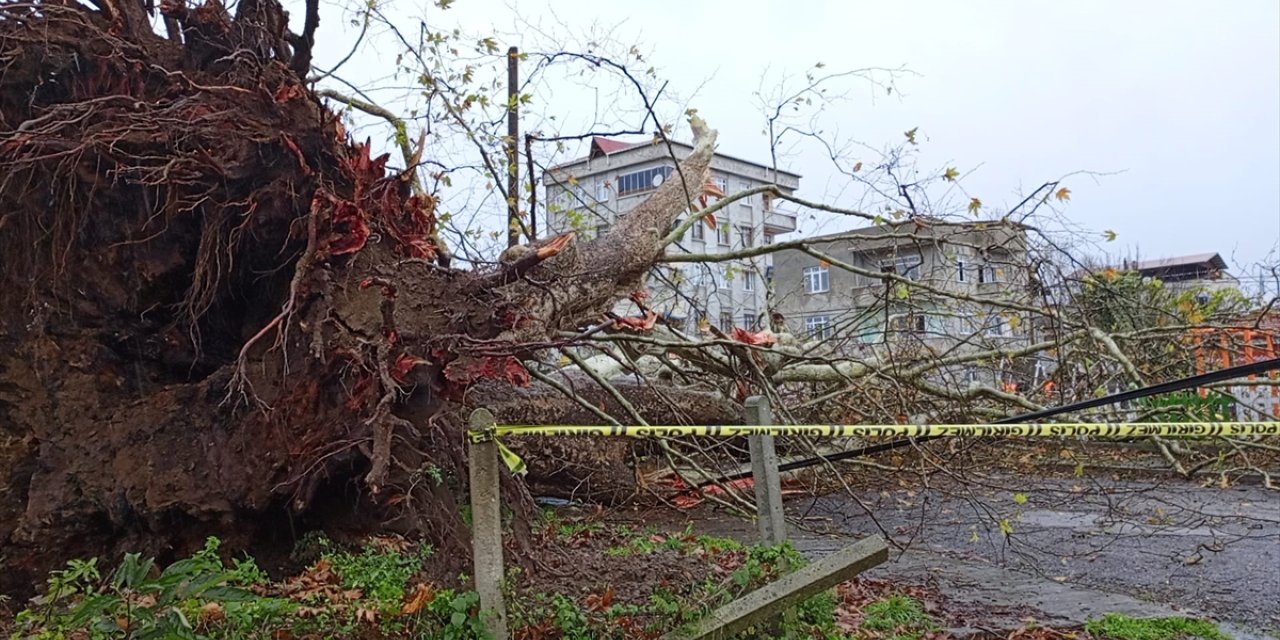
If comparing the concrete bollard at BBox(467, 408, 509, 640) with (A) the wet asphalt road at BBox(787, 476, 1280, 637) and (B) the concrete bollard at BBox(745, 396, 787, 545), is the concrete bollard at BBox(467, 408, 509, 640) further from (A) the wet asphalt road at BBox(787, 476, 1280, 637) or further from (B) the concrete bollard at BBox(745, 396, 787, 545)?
(A) the wet asphalt road at BBox(787, 476, 1280, 637)

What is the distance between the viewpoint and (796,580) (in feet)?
10.8

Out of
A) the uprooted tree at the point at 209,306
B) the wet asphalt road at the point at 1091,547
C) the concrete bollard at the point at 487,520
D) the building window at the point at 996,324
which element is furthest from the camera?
Answer: the building window at the point at 996,324

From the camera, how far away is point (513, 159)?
7.86 metres

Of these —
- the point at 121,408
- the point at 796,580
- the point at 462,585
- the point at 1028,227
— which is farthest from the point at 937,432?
the point at 1028,227

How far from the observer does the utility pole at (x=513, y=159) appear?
7372 mm

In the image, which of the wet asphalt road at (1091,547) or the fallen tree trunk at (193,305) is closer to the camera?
the fallen tree trunk at (193,305)

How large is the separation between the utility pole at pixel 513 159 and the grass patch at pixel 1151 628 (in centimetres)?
481

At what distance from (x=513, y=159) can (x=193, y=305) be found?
4400 millimetres

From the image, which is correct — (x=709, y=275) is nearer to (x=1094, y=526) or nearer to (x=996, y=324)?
(x=996, y=324)

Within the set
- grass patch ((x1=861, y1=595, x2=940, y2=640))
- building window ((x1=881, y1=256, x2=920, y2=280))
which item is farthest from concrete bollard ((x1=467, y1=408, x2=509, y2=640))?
building window ((x1=881, y1=256, x2=920, y2=280))

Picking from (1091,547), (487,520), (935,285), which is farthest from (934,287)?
(487,520)

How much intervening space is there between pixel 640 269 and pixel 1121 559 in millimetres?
3974

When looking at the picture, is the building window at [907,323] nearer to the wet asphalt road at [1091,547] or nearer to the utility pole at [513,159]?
the wet asphalt road at [1091,547]

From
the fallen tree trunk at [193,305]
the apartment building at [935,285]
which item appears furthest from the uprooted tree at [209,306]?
the apartment building at [935,285]
